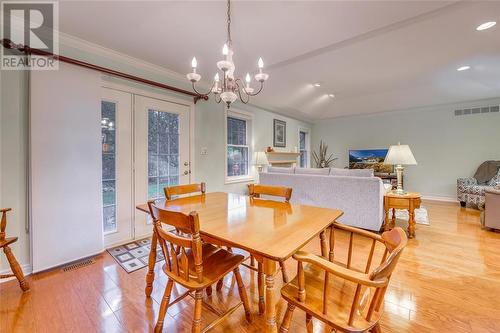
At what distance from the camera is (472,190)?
4.36 metres

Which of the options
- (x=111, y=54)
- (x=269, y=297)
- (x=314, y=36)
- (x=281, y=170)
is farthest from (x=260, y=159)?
(x=269, y=297)

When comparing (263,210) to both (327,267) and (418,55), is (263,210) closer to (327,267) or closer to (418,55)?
→ (327,267)

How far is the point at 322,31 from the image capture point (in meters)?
2.35

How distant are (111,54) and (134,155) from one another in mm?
1221

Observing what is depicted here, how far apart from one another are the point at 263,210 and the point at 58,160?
7.00 ft

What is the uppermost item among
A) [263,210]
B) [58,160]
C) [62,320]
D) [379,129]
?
[379,129]

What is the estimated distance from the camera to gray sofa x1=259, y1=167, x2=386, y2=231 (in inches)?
114

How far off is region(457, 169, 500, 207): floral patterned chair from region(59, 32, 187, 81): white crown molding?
5839 mm

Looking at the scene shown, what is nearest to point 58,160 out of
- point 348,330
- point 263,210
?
point 263,210

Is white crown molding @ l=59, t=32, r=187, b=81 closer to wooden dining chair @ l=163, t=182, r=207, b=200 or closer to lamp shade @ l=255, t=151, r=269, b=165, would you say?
wooden dining chair @ l=163, t=182, r=207, b=200

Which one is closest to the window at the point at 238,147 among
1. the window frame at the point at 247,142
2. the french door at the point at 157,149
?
the window frame at the point at 247,142

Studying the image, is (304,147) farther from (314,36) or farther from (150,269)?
(150,269)

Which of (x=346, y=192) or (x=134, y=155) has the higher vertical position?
(x=134, y=155)

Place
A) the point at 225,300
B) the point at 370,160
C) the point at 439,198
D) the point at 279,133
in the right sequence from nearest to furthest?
the point at 225,300
the point at 439,198
the point at 279,133
the point at 370,160
